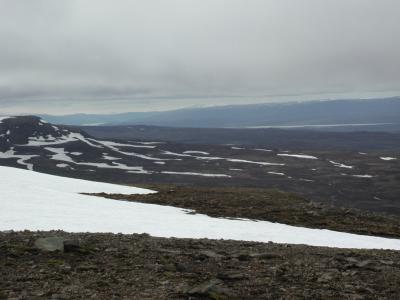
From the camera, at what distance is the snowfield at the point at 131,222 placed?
73.1 feet

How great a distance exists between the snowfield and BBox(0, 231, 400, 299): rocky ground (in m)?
6.21

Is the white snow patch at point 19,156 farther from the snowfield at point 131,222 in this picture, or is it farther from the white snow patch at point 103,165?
the snowfield at point 131,222

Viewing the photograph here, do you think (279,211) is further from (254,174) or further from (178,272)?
(254,174)

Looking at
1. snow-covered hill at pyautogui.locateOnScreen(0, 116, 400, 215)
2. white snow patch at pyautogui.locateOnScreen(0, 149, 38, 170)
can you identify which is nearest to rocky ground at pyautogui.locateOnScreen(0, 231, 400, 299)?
snow-covered hill at pyautogui.locateOnScreen(0, 116, 400, 215)

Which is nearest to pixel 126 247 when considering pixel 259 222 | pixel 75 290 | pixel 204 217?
pixel 75 290

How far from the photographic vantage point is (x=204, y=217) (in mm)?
30469

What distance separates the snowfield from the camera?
22281mm

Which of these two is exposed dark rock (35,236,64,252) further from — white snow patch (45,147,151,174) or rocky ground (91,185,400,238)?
white snow patch (45,147,151,174)

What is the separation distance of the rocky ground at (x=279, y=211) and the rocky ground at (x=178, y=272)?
17750 mm

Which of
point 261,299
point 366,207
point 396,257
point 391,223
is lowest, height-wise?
point 366,207

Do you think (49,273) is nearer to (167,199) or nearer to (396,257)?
(396,257)

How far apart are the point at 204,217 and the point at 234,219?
2186mm

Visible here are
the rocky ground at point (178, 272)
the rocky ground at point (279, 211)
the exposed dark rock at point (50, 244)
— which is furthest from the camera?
the rocky ground at point (279, 211)

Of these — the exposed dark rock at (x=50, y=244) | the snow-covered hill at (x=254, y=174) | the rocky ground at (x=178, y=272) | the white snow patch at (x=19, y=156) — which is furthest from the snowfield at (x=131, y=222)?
the white snow patch at (x=19, y=156)
